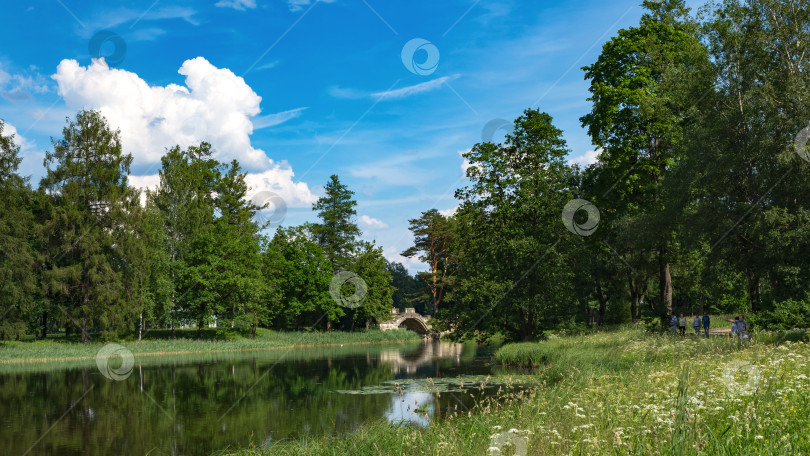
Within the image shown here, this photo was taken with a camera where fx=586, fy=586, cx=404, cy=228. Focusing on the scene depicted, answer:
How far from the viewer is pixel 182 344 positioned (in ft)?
152

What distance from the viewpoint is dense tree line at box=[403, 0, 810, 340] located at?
21938 millimetres

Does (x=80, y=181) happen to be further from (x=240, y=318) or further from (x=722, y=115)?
(x=722, y=115)

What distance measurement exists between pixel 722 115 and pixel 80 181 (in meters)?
44.4

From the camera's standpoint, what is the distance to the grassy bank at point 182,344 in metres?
38.1

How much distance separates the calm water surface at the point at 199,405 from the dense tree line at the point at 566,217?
931 cm

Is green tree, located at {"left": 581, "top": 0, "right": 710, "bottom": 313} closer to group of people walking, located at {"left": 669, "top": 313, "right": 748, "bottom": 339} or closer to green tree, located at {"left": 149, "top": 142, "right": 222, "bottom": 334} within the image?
group of people walking, located at {"left": 669, "top": 313, "right": 748, "bottom": 339}

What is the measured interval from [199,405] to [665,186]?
21256 millimetres

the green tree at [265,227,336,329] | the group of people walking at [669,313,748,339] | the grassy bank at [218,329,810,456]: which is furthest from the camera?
the green tree at [265,227,336,329]

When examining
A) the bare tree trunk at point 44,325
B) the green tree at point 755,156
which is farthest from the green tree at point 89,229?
the green tree at point 755,156

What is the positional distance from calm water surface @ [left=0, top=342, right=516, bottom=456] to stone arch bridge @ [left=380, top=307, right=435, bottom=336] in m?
38.6

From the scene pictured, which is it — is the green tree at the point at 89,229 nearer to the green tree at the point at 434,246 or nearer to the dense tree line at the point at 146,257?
the dense tree line at the point at 146,257

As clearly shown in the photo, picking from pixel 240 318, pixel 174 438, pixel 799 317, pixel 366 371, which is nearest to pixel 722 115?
pixel 799 317

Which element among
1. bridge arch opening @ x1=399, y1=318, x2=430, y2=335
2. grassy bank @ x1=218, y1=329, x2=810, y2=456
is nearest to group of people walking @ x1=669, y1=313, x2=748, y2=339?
grassy bank @ x1=218, y1=329, x2=810, y2=456

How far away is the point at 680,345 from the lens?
1800cm
